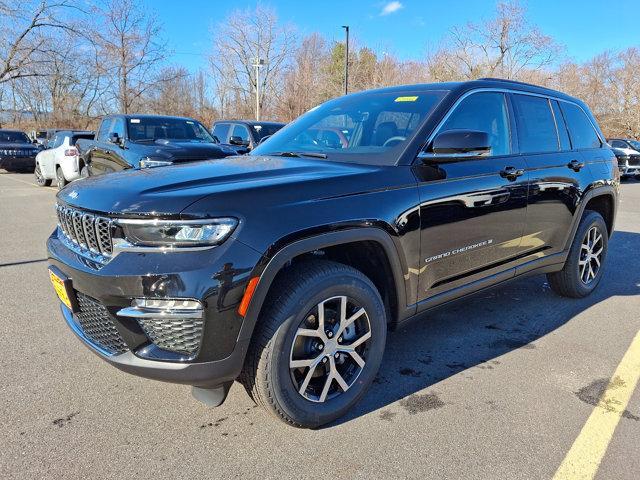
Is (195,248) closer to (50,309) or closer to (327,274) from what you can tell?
(327,274)

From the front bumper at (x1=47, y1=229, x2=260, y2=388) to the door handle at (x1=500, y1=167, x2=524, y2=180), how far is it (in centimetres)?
206

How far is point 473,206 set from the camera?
3.16 meters

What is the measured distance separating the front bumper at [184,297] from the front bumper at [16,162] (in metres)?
19.8

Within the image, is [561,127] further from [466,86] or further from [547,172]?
[466,86]

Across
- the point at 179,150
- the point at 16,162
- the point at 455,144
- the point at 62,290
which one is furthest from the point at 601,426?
the point at 16,162

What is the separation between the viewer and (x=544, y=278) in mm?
→ 5422

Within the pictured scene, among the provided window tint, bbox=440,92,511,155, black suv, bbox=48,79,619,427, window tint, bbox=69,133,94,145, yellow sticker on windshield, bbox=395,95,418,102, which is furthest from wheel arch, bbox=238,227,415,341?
window tint, bbox=69,133,94,145

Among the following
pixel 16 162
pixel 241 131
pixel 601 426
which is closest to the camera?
pixel 601 426

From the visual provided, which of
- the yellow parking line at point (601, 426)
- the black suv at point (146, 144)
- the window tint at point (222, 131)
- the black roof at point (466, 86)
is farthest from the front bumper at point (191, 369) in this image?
the window tint at point (222, 131)

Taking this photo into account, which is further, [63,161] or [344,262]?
[63,161]

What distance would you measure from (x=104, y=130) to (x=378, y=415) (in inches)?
363

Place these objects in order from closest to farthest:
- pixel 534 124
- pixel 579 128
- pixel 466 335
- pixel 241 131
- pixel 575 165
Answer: pixel 466 335
pixel 534 124
pixel 575 165
pixel 579 128
pixel 241 131

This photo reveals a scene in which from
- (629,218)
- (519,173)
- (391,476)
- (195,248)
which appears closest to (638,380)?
(519,173)

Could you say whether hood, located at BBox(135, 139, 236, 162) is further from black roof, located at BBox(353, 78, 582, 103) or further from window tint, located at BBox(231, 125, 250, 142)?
black roof, located at BBox(353, 78, 582, 103)
